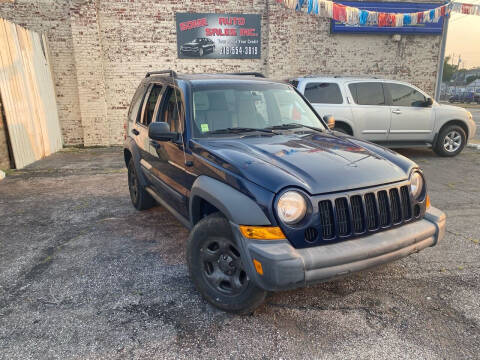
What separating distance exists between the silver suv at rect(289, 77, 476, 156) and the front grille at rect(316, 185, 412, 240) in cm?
580

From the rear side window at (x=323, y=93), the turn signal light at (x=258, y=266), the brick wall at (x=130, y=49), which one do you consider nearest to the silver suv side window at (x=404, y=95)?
the rear side window at (x=323, y=93)

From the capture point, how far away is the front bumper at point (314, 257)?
220 cm

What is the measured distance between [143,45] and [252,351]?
10.9m

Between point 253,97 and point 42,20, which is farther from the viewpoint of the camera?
point 42,20

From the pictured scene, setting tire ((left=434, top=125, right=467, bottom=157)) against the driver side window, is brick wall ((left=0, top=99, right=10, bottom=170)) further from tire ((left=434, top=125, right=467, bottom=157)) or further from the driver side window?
tire ((left=434, top=125, right=467, bottom=157))

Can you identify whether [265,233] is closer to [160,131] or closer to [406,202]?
[406,202]

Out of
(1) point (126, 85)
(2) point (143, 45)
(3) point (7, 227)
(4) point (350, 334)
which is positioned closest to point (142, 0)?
(2) point (143, 45)

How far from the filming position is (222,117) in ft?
11.4

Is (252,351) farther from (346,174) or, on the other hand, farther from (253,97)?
(253,97)

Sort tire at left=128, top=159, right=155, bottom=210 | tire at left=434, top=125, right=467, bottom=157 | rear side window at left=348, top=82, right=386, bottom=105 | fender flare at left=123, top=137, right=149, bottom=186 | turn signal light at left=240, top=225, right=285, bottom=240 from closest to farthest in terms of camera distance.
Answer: turn signal light at left=240, top=225, right=285, bottom=240 → fender flare at left=123, top=137, right=149, bottom=186 → tire at left=128, top=159, right=155, bottom=210 → rear side window at left=348, top=82, right=386, bottom=105 → tire at left=434, top=125, right=467, bottom=157

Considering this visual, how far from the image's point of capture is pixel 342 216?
244 centimetres

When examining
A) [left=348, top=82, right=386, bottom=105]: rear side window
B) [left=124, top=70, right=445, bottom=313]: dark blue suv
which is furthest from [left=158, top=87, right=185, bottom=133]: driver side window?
[left=348, top=82, right=386, bottom=105]: rear side window

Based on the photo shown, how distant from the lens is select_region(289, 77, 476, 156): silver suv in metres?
8.37

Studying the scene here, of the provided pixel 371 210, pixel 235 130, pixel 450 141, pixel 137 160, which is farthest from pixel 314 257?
pixel 450 141
